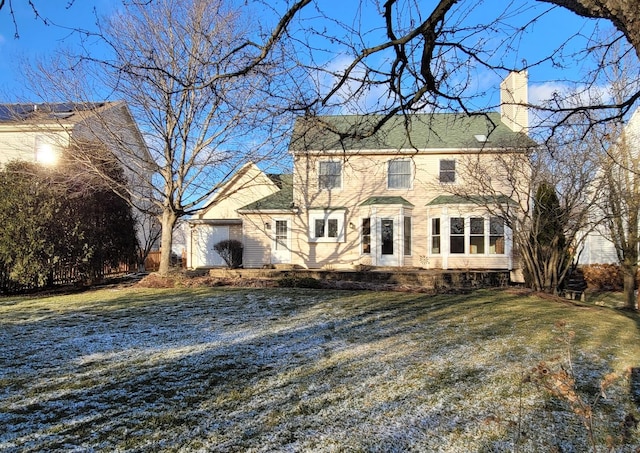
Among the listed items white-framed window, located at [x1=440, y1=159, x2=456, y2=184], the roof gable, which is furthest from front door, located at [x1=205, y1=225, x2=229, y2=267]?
white-framed window, located at [x1=440, y1=159, x2=456, y2=184]

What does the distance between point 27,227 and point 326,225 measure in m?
10.6

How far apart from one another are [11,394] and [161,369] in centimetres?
137

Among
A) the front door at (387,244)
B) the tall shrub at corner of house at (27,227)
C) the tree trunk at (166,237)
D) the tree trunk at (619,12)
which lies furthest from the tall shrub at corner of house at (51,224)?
the tree trunk at (619,12)

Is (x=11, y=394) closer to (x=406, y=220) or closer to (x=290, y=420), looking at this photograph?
(x=290, y=420)

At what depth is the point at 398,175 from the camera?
17734mm

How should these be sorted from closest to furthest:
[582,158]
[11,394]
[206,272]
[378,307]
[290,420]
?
[290,420]
[11,394]
[378,307]
[582,158]
[206,272]

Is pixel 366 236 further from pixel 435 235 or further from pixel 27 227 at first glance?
pixel 27 227

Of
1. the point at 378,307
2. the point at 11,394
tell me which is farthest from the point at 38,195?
the point at 378,307

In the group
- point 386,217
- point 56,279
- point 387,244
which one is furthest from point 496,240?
point 56,279

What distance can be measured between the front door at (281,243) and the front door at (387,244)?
156 inches

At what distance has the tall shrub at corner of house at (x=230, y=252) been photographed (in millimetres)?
18609

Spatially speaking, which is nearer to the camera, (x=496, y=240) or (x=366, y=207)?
(x=496, y=240)

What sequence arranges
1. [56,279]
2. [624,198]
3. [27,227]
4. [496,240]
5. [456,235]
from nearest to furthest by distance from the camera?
[27,227]
[624,198]
[56,279]
[496,240]
[456,235]

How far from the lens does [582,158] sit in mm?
10602
